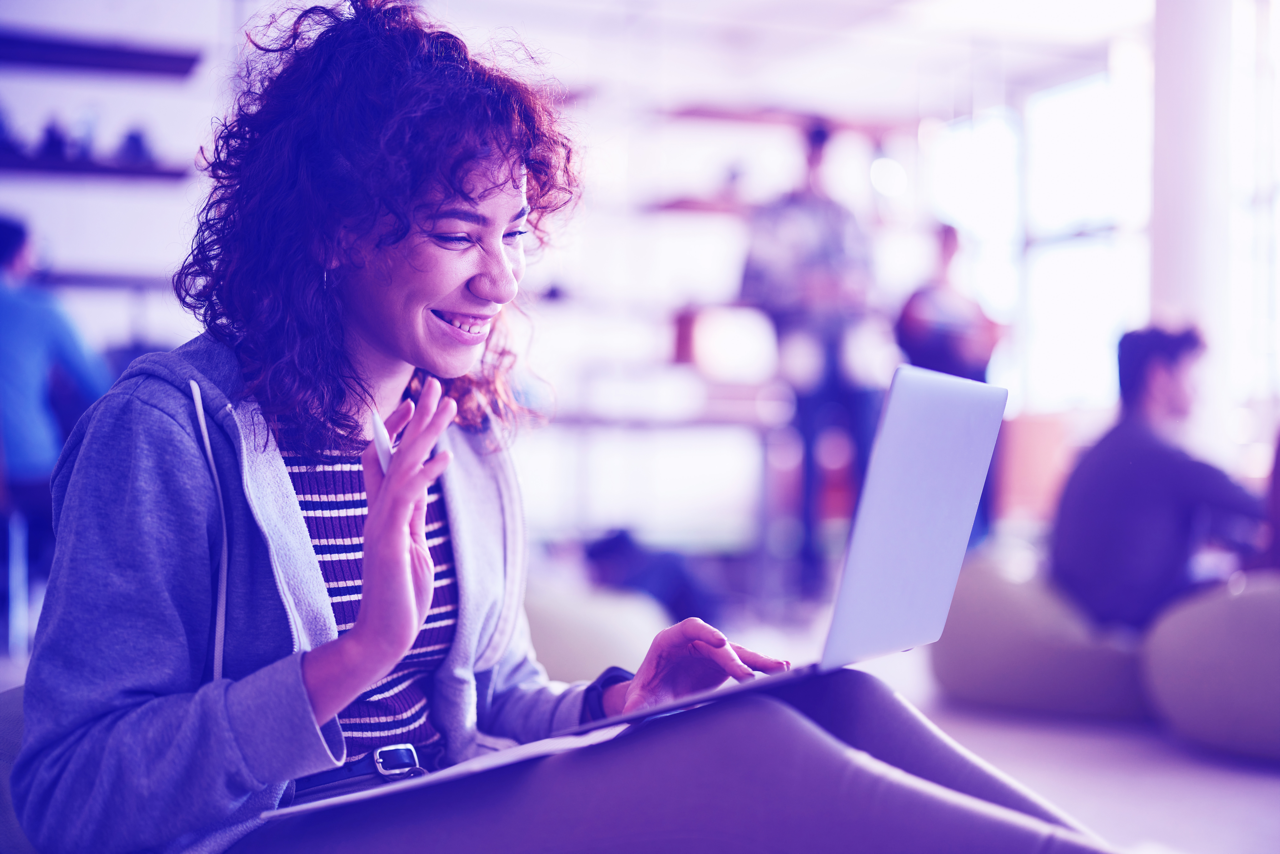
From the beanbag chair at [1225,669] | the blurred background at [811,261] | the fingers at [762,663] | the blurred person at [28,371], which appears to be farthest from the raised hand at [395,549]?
the blurred person at [28,371]

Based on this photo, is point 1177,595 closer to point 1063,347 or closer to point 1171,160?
point 1171,160

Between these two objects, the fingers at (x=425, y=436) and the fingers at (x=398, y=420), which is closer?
the fingers at (x=425, y=436)

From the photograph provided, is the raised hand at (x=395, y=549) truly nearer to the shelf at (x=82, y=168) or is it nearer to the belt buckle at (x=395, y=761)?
the belt buckle at (x=395, y=761)

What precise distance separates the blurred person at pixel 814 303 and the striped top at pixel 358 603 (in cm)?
403

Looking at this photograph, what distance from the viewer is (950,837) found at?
0.75 m

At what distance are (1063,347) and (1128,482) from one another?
5025 mm

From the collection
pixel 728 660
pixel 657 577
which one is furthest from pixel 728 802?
pixel 657 577

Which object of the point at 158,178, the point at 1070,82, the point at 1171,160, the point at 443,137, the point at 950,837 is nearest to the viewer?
the point at 950,837

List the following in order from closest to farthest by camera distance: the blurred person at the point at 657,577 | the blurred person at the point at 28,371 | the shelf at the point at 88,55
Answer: the blurred person at the point at 28,371
the blurred person at the point at 657,577
the shelf at the point at 88,55

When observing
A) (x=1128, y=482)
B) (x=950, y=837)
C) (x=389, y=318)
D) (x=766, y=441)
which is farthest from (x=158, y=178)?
(x=950, y=837)

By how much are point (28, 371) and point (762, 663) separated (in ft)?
11.4

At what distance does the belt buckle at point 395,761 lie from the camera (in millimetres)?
1011

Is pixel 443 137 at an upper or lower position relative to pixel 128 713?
upper

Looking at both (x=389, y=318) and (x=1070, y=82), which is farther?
(x=1070, y=82)
